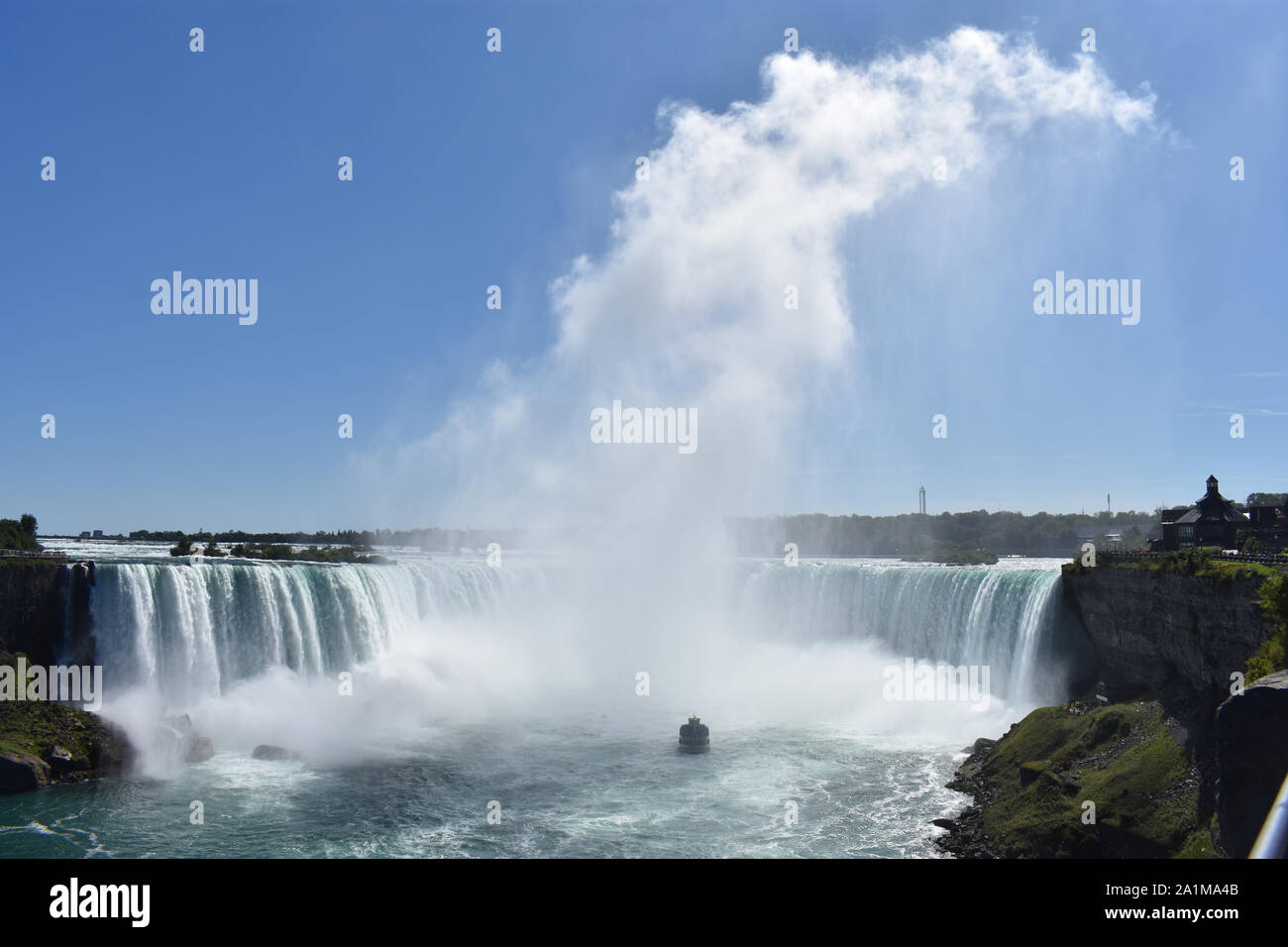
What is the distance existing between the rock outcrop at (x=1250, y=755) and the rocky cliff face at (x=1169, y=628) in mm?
→ 10751

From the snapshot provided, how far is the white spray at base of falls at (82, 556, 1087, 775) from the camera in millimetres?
→ 30219

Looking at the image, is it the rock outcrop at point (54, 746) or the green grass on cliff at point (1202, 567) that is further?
the rock outcrop at point (54, 746)

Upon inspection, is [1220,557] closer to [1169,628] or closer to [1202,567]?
[1169,628]

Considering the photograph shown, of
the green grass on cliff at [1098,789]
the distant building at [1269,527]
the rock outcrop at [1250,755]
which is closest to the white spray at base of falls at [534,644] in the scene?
the green grass on cliff at [1098,789]

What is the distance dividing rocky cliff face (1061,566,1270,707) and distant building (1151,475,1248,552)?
12.5 m

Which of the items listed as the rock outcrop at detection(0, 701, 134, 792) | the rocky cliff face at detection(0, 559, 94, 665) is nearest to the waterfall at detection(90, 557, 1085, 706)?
the rocky cliff face at detection(0, 559, 94, 665)

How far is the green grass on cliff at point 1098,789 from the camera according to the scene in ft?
55.8

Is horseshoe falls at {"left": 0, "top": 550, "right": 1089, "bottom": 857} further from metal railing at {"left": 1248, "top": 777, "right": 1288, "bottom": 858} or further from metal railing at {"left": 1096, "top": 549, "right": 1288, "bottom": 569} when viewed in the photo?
metal railing at {"left": 1248, "top": 777, "right": 1288, "bottom": 858}

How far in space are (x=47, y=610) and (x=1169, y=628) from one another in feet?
122

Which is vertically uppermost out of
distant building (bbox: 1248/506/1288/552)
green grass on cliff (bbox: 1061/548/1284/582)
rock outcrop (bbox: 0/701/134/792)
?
distant building (bbox: 1248/506/1288/552)

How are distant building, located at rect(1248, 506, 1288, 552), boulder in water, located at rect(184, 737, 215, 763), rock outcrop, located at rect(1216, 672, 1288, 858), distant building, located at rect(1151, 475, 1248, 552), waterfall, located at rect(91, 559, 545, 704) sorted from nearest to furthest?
1. rock outcrop, located at rect(1216, 672, 1288, 858)
2. boulder in water, located at rect(184, 737, 215, 763)
3. waterfall, located at rect(91, 559, 545, 704)
4. distant building, located at rect(1248, 506, 1288, 552)
5. distant building, located at rect(1151, 475, 1248, 552)

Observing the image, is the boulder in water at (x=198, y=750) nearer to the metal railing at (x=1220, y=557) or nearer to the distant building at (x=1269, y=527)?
the metal railing at (x=1220, y=557)
